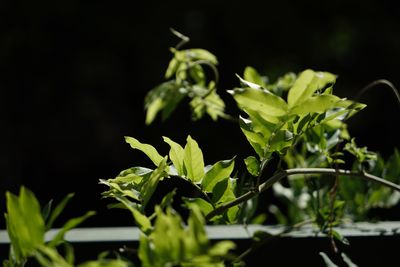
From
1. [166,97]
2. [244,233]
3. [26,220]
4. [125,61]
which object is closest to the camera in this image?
[26,220]

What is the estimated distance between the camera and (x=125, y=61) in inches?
135

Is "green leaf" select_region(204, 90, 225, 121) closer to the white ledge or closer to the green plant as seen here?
the green plant

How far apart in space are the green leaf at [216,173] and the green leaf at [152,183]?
48 mm

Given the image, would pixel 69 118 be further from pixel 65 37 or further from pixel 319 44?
pixel 319 44

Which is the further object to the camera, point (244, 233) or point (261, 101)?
point (244, 233)

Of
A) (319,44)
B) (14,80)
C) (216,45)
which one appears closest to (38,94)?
(14,80)

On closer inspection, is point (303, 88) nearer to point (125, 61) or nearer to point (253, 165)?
point (253, 165)

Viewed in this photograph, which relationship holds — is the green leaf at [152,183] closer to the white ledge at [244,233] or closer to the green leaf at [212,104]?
the white ledge at [244,233]

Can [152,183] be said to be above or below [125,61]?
above

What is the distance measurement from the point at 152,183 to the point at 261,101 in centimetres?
11

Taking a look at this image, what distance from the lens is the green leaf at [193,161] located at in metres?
0.57

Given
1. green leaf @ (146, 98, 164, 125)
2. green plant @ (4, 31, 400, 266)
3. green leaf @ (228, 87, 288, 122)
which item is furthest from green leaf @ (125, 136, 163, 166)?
green leaf @ (146, 98, 164, 125)

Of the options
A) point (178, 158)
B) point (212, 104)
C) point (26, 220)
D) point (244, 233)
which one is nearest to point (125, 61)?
point (212, 104)

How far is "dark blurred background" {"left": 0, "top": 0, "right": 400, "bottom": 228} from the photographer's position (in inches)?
130
